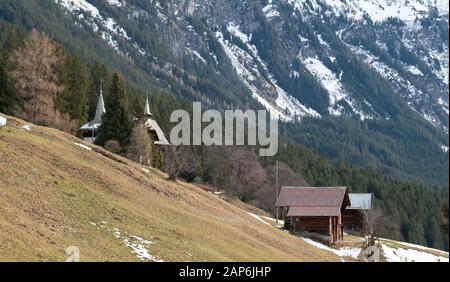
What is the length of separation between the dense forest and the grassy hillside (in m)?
10.4

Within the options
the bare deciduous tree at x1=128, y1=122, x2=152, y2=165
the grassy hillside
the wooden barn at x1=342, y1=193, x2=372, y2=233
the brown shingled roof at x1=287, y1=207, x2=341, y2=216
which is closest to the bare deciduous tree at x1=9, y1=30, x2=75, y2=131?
the bare deciduous tree at x1=128, y1=122, x2=152, y2=165

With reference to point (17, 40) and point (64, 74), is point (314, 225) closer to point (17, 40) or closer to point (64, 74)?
point (64, 74)

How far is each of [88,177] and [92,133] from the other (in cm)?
5028

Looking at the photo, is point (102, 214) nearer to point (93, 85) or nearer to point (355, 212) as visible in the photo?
point (355, 212)

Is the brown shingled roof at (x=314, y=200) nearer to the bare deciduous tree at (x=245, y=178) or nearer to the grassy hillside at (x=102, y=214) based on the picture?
the grassy hillside at (x=102, y=214)

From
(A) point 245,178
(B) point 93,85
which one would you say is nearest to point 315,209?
(A) point 245,178

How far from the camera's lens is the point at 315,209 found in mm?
87812

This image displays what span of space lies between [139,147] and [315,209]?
21066 millimetres

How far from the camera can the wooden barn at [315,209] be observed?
8600 cm

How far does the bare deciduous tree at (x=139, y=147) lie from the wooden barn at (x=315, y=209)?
16.5m

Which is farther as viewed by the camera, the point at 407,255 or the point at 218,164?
the point at 218,164

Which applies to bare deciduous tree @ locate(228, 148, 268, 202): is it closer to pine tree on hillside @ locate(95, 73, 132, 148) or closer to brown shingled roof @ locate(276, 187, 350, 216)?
brown shingled roof @ locate(276, 187, 350, 216)

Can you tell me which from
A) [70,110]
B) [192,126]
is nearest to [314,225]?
[70,110]
